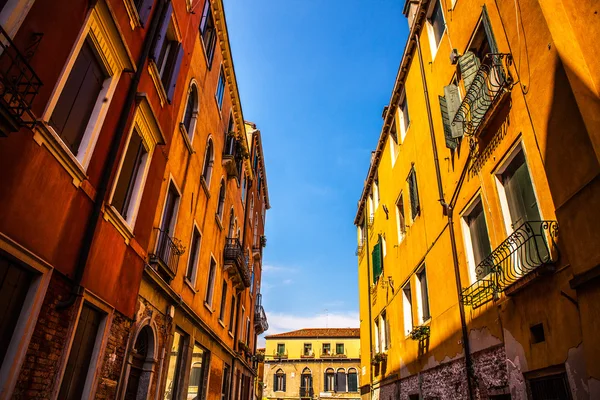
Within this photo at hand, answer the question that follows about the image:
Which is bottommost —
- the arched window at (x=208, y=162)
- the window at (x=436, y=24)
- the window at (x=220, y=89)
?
the arched window at (x=208, y=162)

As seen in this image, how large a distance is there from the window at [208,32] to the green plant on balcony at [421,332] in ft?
33.0

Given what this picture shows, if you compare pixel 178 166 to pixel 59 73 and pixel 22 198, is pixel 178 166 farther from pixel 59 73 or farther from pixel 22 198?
pixel 22 198

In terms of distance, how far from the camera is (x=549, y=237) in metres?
5.06

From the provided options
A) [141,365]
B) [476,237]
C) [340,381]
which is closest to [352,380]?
[340,381]

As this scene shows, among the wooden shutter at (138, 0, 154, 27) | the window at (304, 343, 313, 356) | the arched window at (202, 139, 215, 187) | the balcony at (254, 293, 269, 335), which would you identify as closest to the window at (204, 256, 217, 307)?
the arched window at (202, 139, 215, 187)

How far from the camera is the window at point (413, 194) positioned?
11.1 meters

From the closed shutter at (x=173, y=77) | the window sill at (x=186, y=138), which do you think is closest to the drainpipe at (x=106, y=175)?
the closed shutter at (x=173, y=77)

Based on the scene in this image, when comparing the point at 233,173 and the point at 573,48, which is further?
the point at 233,173

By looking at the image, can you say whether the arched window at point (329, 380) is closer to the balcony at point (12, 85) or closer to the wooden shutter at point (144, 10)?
the wooden shutter at point (144, 10)

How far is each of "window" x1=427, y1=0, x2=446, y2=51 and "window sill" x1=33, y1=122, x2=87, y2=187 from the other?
8.98 m

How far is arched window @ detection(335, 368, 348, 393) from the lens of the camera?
4819 cm

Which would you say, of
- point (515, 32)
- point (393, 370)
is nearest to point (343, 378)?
point (393, 370)

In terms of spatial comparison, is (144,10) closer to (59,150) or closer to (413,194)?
(59,150)

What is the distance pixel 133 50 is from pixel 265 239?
21976 millimetres
